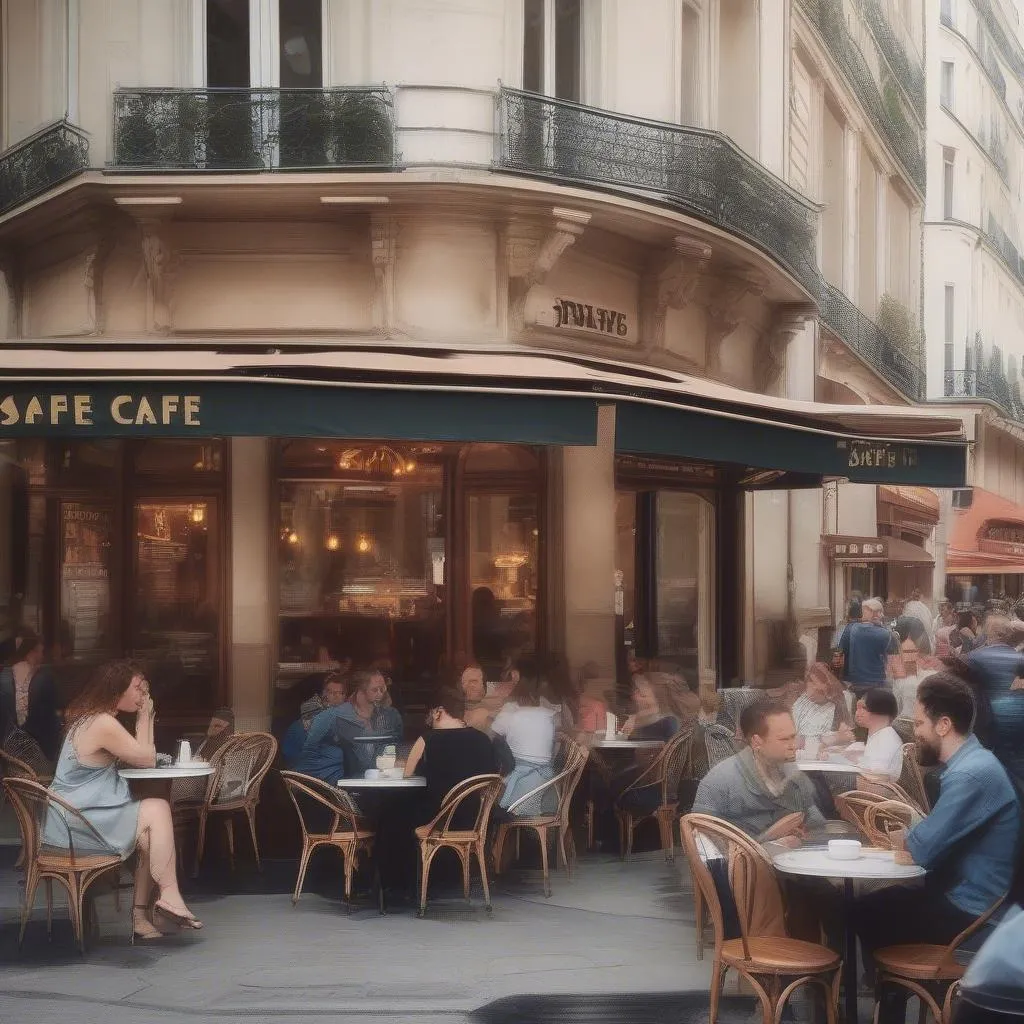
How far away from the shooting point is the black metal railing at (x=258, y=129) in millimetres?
11711

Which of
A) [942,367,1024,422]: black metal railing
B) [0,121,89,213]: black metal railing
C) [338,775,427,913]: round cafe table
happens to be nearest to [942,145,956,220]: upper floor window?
[942,367,1024,422]: black metal railing

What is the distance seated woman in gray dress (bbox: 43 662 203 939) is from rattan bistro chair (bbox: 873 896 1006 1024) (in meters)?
3.93

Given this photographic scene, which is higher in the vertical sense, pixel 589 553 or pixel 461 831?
pixel 589 553

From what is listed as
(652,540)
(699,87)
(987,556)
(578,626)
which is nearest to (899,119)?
(987,556)

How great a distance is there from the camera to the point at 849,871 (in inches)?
239

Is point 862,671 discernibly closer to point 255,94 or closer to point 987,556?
point 255,94

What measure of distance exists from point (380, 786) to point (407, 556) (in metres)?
3.61

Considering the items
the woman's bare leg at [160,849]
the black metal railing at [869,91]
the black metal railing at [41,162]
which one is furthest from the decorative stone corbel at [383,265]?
the black metal railing at [869,91]

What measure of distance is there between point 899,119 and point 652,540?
1383cm

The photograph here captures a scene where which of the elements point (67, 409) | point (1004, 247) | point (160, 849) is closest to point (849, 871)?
point (160, 849)

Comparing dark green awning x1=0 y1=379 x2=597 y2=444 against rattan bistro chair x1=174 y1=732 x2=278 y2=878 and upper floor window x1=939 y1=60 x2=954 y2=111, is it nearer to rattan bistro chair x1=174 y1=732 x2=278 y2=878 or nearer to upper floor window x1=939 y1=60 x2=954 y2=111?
rattan bistro chair x1=174 y1=732 x2=278 y2=878

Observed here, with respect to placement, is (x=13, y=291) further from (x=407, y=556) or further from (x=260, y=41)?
(x=407, y=556)

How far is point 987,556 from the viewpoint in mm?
28781

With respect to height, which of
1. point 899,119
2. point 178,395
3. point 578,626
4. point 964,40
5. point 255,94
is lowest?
point 578,626
